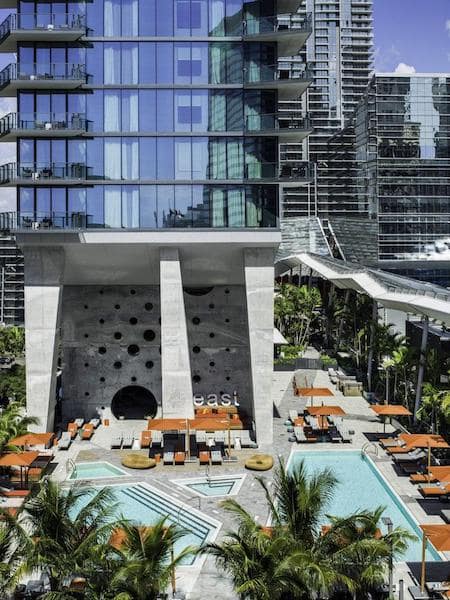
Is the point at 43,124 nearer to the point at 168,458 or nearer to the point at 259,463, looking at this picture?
the point at 168,458

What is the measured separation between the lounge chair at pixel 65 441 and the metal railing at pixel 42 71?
1763cm

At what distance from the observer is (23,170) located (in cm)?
3534

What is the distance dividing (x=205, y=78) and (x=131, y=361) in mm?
16870

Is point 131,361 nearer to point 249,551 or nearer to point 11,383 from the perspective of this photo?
point 11,383

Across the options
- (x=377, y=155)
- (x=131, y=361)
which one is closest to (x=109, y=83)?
(x=131, y=361)

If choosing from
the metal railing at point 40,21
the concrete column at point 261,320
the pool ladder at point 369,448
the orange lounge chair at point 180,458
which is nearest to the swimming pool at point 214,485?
the orange lounge chair at point 180,458

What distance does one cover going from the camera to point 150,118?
35.5 m

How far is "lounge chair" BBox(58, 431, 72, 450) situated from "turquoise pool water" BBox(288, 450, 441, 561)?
11.0 meters

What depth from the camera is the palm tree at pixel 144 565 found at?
51.8 feet

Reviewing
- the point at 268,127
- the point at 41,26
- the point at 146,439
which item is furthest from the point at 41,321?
the point at 268,127

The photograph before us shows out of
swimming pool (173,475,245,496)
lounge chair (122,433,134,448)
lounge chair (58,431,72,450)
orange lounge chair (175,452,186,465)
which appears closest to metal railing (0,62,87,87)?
lounge chair (58,431,72,450)

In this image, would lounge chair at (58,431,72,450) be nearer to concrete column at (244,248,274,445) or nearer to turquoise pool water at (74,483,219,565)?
turquoise pool water at (74,483,219,565)

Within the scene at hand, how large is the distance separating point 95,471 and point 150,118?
1698cm

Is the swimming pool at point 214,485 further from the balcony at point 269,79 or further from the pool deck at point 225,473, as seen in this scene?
the balcony at point 269,79
